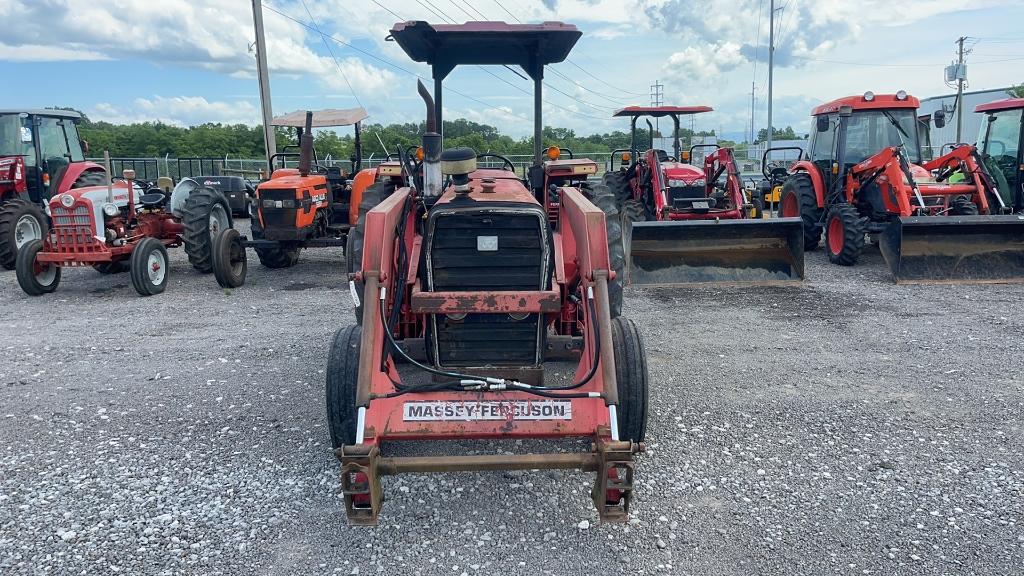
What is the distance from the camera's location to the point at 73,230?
863 centimetres

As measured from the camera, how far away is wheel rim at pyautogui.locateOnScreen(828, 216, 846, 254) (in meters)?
9.61

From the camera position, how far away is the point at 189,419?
4.60 m

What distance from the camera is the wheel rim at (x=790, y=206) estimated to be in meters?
11.2

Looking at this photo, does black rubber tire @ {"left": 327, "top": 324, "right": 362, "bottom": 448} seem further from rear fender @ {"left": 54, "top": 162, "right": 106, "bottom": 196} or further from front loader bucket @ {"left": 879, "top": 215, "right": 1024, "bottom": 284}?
rear fender @ {"left": 54, "top": 162, "right": 106, "bottom": 196}

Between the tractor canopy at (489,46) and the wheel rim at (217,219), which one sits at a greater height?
the tractor canopy at (489,46)

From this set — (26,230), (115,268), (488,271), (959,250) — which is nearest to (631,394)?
(488,271)

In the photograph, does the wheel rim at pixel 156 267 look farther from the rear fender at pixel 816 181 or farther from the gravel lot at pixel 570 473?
the rear fender at pixel 816 181

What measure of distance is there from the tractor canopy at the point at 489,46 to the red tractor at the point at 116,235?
16.5 feet

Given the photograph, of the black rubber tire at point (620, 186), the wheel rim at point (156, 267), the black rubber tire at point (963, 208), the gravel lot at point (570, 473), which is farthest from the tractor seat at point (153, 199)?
the black rubber tire at point (963, 208)

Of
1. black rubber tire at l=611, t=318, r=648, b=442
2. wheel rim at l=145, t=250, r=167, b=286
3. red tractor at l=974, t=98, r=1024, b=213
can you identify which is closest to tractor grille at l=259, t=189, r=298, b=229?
wheel rim at l=145, t=250, r=167, b=286

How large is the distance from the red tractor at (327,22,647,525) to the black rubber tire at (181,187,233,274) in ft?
17.7

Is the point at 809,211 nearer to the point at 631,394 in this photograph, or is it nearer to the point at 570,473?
the point at 631,394

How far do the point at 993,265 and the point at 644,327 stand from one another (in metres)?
4.68

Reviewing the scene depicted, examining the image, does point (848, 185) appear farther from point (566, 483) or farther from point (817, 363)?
point (566, 483)
